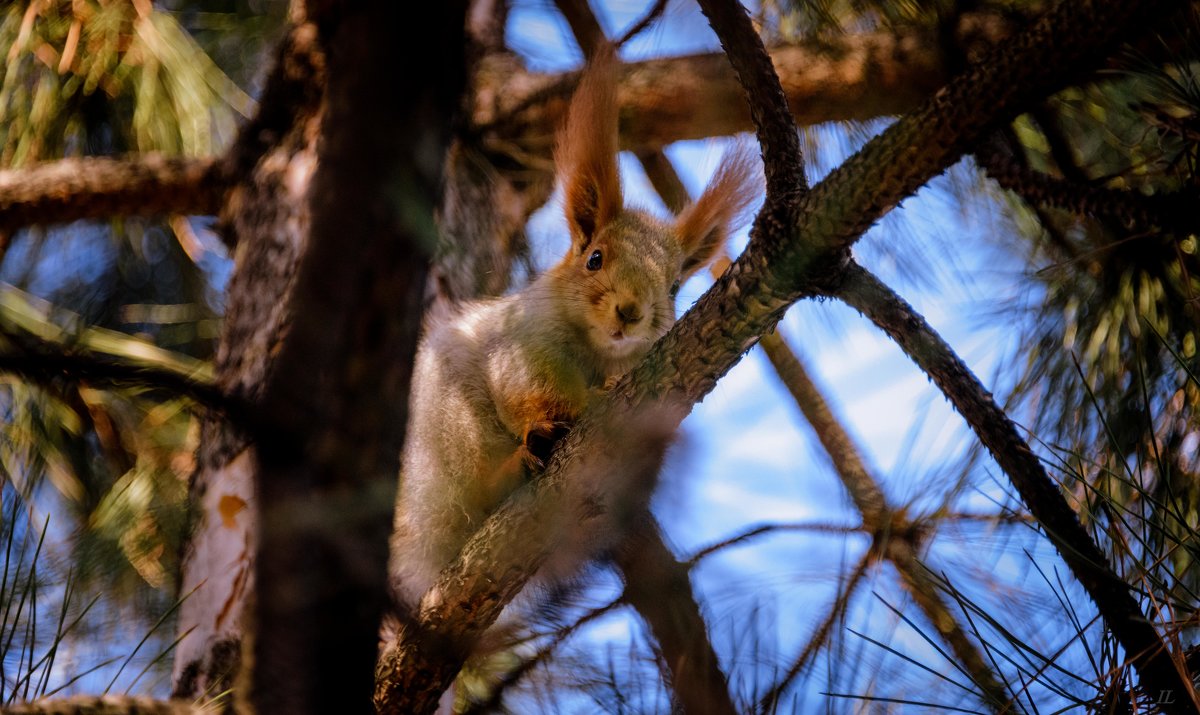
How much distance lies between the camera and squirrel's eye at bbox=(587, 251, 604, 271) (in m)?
1.92

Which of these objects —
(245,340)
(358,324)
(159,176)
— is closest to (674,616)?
(358,324)

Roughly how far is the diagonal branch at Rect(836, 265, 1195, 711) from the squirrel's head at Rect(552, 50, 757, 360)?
0.56 m

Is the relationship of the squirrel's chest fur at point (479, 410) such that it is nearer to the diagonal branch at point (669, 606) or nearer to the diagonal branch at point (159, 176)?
the diagonal branch at point (669, 606)

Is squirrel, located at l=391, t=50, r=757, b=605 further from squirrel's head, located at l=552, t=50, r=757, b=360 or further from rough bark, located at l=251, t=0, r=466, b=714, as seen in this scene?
rough bark, located at l=251, t=0, r=466, b=714

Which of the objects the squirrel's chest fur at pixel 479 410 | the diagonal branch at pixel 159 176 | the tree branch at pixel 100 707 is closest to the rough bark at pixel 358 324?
the tree branch at pixel 100 707

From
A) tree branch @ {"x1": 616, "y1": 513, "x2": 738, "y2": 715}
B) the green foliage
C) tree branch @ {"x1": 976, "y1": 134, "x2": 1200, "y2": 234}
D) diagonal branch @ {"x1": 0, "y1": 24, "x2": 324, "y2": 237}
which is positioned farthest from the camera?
the green foliage

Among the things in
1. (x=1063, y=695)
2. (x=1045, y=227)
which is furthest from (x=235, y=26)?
(x=1063, y=695)

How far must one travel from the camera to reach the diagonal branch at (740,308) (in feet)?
3.48

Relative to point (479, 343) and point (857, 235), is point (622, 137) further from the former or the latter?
point (857, 235)

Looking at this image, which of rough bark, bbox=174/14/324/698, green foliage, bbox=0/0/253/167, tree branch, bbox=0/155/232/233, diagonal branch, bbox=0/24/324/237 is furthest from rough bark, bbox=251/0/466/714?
green foliage, bbox=0/0/253/167

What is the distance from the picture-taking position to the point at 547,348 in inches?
71.6

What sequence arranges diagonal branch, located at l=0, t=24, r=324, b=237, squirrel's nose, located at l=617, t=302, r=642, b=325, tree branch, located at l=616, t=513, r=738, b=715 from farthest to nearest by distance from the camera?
diagonal branch, located at l=0, t=24, r=324, b=237 < squirrel's nose, located at l=617, t=302, r=642, b=325 < tree branch, located at l=616, t=513, r=738, b=715

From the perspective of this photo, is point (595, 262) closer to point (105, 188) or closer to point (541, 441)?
point (541, 441)

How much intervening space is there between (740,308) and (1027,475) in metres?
0.43
